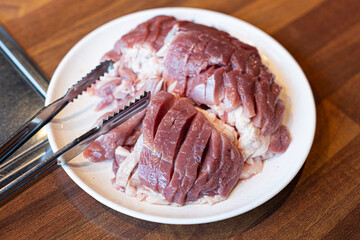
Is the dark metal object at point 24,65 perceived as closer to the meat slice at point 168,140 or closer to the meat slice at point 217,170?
the meat slice at point 168,140

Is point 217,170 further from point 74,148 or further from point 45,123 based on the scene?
point 45,123

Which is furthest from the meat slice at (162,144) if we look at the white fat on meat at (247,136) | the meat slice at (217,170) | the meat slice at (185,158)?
the white fat on meat at (247,136)

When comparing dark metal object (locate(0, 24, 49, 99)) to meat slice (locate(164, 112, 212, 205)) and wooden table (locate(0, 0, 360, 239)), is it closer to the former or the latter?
wooden table (locate(0, 0, 360, 239))

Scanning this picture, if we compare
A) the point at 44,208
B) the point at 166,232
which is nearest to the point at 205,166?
the point at 166,232

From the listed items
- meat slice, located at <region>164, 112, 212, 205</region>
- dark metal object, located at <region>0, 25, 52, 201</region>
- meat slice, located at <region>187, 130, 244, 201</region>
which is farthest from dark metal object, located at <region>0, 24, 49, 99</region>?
meat slice, located at <region>187, 130, 244, 201</region>

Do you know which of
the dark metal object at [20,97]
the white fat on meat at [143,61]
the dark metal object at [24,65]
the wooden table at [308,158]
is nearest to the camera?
the wooden table at [308,158]

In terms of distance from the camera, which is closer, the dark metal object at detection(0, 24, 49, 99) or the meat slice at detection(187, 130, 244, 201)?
the meat slice at detection(187, 130, 244, 201)
